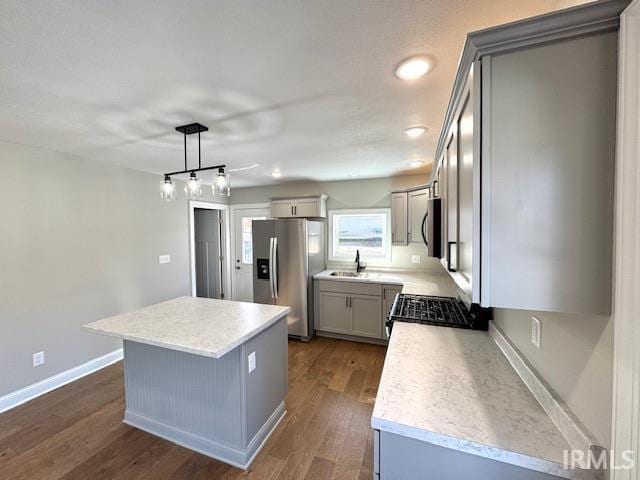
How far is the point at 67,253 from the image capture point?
2.74 meters

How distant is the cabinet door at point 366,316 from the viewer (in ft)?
11.5

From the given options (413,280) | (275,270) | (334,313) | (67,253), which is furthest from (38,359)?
(413,280)

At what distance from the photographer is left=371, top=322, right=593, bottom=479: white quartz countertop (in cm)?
81

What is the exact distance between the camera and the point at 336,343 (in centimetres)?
368

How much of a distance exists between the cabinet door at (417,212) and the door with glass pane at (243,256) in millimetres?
2842

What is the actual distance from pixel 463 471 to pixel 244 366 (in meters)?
1.31

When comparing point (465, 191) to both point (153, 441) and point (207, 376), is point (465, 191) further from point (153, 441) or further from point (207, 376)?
point (153, 441)

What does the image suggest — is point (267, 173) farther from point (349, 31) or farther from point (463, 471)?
point (463, 471)

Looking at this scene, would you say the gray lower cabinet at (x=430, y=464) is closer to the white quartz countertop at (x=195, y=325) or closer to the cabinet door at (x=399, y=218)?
the white quartz countertop at (x=195, y=325)

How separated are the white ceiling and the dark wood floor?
2.40m

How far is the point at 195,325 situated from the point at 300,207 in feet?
8.67

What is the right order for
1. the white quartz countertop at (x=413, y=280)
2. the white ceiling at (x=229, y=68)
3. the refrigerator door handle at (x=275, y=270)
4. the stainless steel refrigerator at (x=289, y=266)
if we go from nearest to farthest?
the white ceiling at (x=229, y=68) → the white quartz countertop at (x=413, y=280) → the stainless steel refrigerator at (x=289, y=266) → the refrigerator door handle at (x=275, y=270)

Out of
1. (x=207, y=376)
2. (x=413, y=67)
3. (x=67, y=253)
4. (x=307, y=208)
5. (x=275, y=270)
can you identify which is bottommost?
(x=207, y=376)

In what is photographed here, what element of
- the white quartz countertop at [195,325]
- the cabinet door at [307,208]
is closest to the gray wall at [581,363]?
the white quartz countertop at [195,325]
